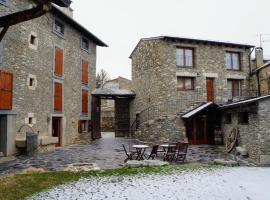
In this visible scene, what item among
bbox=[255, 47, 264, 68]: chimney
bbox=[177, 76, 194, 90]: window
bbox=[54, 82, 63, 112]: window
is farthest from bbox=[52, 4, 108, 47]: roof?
bbox=[255, 47, 264, 68]: chimney

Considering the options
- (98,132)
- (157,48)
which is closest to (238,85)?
(157,48)

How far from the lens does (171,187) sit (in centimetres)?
609

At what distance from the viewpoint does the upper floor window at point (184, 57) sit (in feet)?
55.5

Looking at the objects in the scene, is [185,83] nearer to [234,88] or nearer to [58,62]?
[234,88]

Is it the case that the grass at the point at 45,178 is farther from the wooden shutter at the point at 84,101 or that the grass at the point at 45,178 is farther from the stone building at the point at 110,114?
the stone building at the point at 110,114

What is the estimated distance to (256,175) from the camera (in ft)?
25.3

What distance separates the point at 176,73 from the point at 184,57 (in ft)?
4.61

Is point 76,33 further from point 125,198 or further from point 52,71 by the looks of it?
Result: point 125,198

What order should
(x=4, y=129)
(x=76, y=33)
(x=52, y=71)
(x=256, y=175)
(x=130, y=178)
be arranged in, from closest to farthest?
(x=130, y=178) < (x=256, y=175) < (x=4, y=129) < (x=52, y=71) < (x=76, y=33)

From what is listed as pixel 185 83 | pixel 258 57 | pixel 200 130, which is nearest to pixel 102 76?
pixel 185 83

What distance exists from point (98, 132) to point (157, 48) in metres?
7.90

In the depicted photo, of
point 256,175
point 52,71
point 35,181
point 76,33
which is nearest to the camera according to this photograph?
point 35,181

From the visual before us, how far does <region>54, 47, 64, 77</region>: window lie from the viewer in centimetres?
1360

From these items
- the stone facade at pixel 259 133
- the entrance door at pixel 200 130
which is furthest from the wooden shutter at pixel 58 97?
the stone facade at pixel 259 133
